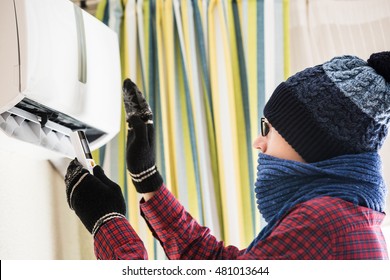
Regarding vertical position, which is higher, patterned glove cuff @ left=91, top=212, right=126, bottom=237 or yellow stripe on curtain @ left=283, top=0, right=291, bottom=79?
yellow stripe on curtain @ left=283, top=0, right=291, bottom=79

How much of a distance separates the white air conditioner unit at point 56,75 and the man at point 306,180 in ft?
0.45

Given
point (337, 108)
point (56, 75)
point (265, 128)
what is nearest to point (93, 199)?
point (56, 75)

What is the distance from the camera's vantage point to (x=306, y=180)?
1200mm

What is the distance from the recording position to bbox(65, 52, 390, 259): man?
3.55 feet

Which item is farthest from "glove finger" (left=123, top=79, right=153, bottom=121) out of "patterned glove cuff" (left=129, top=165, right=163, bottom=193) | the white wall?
the white wall

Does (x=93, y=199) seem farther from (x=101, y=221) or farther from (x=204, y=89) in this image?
(x=204, y=89)

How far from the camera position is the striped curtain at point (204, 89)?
1672 millimetres

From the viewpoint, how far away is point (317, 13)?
176 centimetres

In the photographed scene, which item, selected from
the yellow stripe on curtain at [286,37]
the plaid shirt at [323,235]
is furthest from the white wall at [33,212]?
the yellow stripe on curtain at [286,37]

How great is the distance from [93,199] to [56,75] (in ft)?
0.90

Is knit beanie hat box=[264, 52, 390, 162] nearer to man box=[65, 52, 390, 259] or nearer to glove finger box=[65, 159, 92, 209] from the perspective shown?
man box=[65, 52, 390, 259]

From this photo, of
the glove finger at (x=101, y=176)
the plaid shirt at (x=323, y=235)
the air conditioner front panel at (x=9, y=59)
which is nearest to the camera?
the plaid shirt at (x=323, y=235)

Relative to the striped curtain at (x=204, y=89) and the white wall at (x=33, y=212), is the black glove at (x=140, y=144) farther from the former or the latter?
the striped curtain at (x=204, y=89)

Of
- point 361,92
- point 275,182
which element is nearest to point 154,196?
point 275,182
